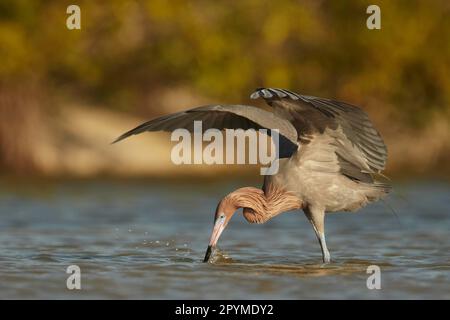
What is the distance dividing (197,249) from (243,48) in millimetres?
12989

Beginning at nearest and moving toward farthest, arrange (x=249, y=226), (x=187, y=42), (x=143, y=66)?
(x=249, y=226) → (x=187, y=42) → (x=143, y=66)

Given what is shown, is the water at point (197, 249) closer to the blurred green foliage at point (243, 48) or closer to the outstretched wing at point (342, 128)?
the outstretched wing at point (342, 128)

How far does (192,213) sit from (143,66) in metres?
9.87

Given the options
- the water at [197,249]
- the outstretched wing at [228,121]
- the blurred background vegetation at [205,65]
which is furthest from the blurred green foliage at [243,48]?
the outstretched wing at [228,121]

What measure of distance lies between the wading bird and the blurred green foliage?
41.4 feet

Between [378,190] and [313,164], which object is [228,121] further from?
[378,190]

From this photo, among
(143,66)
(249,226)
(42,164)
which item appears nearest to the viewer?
(249,226)

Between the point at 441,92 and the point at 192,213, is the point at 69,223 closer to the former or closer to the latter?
the point at 192,213

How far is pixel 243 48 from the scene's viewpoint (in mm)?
23359

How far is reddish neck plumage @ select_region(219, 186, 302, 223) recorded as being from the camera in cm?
934

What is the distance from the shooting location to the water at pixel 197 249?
8.11 meters
